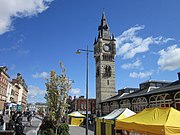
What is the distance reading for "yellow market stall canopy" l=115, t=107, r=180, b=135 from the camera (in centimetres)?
618

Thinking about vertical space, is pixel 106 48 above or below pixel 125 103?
above

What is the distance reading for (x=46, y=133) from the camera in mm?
12547

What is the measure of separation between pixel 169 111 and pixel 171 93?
19.5 metres

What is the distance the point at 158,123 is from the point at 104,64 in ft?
214

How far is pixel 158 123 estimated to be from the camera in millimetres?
6641

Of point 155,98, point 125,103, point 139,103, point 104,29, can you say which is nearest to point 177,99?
point 155,98

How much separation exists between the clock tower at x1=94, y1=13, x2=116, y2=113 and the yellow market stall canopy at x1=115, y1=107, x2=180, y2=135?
57.5 metres

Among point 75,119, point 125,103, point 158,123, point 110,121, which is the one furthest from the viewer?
point 75,119

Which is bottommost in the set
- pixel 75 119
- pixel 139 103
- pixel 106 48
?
pixel 75 119

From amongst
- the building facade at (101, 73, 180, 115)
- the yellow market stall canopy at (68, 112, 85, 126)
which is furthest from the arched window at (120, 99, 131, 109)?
the yellow market stall canopy at (68, 112, 85, 126)

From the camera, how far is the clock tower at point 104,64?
225 feet

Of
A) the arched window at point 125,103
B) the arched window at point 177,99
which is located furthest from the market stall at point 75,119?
the arched window at point 177,99

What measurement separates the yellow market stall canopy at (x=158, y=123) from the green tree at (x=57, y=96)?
4.23 m

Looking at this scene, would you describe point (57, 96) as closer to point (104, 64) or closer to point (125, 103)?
point (125, 103)
